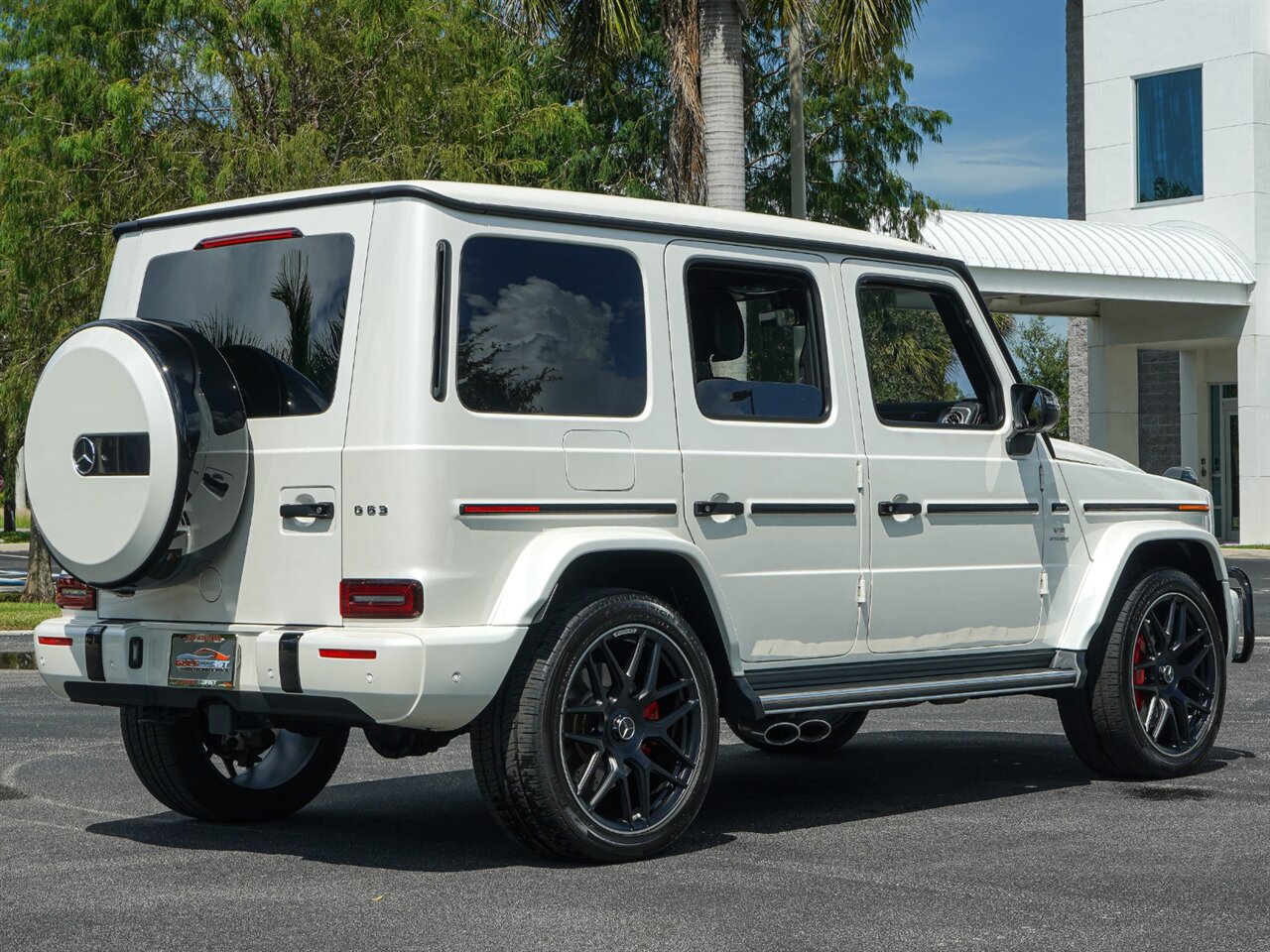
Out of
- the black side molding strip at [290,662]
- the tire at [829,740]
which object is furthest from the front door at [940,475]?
the black side molding strip at [290,662]

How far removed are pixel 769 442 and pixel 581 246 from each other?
1.01m

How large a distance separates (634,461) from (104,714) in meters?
5.98

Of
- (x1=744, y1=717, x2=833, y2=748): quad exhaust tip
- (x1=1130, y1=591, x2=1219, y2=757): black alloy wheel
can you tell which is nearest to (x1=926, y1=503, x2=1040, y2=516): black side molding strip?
(x1=1130, y1=591, x2=1219, y2=757): black alloy wheel

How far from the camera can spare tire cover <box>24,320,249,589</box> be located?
6098mm

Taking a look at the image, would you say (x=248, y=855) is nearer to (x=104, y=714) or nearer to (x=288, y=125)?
(x=104, y=714)

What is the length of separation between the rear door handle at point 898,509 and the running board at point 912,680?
569 mm

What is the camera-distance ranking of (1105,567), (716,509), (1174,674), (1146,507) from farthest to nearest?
1. (1146,507)
2. (1174,674)
3. (1105,567)
4. (716,509)

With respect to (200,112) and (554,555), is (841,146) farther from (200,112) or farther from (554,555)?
(554,555)

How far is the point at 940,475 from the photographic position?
24.6 ft

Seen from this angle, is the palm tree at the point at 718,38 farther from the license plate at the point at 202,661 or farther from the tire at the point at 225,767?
the license plate at the point at 202,661

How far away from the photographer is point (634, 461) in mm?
6469

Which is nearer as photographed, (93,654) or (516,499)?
(516,499)

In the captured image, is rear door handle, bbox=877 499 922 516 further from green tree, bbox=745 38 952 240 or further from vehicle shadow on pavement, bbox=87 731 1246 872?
green tree, bbox=745 38 952 240

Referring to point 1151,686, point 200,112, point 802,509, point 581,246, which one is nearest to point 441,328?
point 581,246
